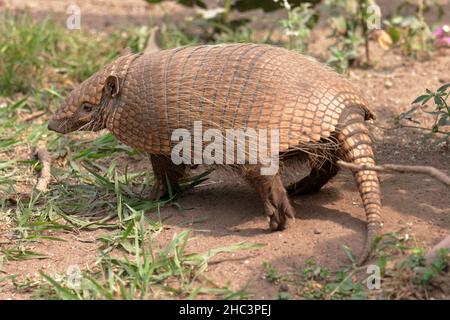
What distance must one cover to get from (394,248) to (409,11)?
5.75 meters

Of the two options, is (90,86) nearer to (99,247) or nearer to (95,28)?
(99,247)

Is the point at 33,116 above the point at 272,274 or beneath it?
beneath

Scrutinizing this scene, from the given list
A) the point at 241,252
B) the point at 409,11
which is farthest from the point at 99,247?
the point at 409,11

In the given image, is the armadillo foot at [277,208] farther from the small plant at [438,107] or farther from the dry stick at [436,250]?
the small plant at [438,107]

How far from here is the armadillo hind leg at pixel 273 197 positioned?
5199 millimetres

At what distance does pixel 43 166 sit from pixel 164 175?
1439 millimetres

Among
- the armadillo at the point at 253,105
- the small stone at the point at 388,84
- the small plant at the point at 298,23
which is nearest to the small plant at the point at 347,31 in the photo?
the small plant at the point at 298,23

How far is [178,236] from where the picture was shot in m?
5.20

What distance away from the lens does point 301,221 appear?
5434mm

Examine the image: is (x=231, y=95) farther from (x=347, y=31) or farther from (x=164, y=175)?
(x=347, y=31)

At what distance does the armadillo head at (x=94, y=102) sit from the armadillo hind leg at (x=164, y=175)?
1.70ft

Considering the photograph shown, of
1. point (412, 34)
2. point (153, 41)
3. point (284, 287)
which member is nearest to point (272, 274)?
point (284, 287)

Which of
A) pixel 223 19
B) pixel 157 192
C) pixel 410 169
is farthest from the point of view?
pixel 223 19

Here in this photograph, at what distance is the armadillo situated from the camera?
16.5 feet
